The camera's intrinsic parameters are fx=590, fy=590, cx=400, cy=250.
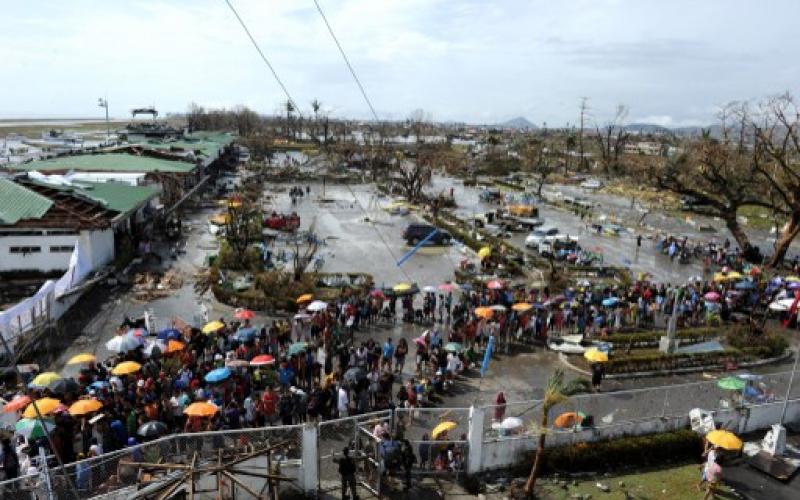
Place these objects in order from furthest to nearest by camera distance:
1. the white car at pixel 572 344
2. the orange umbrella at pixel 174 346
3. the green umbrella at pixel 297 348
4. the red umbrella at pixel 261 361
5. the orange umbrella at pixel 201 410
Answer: the white car at pixel 572 344 < the green umbrella at pixel 297 348 < the orange umbrella at pixel 174 346 < the red umbrella at pixel 261 361 < the orange umbrella at pixel 201 410

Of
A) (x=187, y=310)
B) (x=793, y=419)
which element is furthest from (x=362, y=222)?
(x=793, y=419)

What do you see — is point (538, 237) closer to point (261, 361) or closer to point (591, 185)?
point (261, 361)

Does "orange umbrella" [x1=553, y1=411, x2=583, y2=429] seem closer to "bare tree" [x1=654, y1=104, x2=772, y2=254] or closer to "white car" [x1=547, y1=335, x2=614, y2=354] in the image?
"white car" [x1=547, y1=335, x2=614, y2=354]

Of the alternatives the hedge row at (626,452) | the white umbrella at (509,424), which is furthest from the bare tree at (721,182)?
the white umbrella at (509,424)

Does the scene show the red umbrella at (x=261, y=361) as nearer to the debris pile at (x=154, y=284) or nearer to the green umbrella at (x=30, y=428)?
the green umbrella at (x=30, y=428)

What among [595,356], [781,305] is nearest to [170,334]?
[595,356]

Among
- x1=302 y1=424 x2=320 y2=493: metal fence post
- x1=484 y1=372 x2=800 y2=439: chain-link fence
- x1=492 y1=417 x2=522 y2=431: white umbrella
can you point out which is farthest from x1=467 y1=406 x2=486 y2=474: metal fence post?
x1=302 y1=424 x2=320 y2=493: metal fence post
